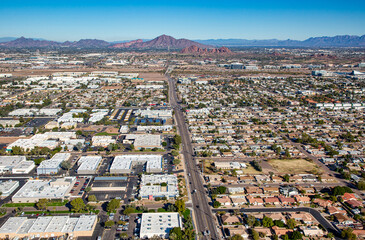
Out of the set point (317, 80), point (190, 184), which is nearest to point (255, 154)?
point (190, 184)

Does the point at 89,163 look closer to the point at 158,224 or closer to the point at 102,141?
the point at 102,141

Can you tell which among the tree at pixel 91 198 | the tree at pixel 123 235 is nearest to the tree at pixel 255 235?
the tree at pixel 123 235

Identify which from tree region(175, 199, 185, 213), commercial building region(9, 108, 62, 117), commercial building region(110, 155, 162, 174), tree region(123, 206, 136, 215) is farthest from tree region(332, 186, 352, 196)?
commercial building region(9, 108, 62, 117)

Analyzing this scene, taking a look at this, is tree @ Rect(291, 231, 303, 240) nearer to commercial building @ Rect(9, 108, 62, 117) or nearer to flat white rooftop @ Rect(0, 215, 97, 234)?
flat white rooftop @ Rect(0, 215, 97, 234)

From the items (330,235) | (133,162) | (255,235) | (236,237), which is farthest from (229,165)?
(330,235)

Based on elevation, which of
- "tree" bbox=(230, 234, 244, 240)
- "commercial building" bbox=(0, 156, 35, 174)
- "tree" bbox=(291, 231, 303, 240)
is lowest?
"tree" bbox=(291, 231, 303, 240)

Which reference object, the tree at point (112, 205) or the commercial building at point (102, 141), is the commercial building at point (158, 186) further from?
the commercial building at point (102, 141)

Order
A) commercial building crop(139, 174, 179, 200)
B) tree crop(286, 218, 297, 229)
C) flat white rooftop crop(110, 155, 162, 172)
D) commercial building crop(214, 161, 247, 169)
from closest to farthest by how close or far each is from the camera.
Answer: tree crop(286, 218, 297, 229) < commercial building crop(139, 174, 179, 200) < flat white rooftop crop(110, 155, 162, 172) < commercial building crop(214, 161, 247, 169)
